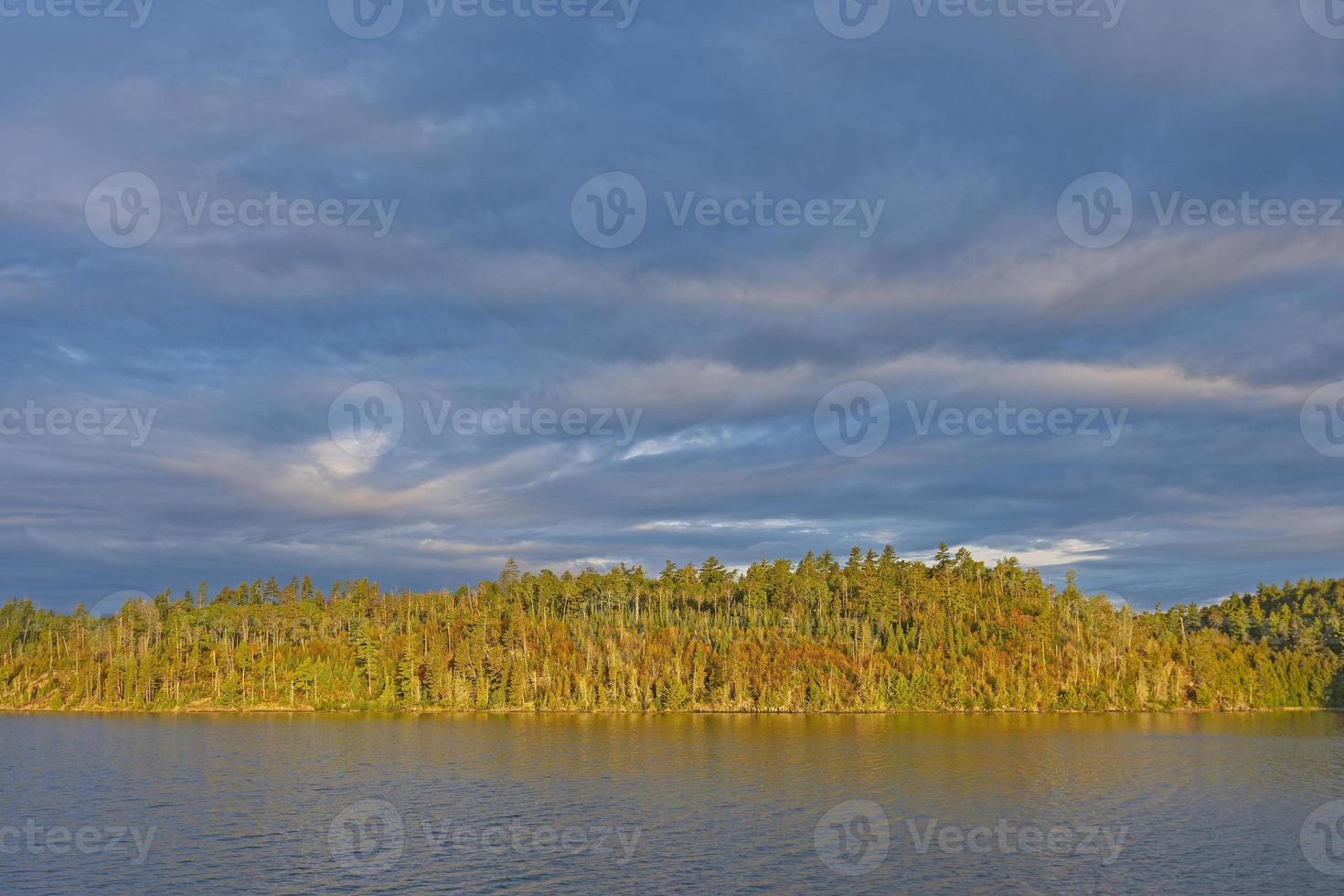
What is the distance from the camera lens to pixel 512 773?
115 m

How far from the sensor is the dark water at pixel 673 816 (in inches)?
2557

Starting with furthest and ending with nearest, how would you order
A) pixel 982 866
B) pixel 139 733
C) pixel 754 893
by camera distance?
1. pixel 139 733
2. pixel 982 866
3. pixel 754 893

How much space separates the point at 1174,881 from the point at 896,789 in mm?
39803

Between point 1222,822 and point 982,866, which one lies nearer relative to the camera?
point 982,866

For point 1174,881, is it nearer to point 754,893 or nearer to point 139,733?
point 754,893

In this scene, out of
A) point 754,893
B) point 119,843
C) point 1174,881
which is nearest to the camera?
point 754,893

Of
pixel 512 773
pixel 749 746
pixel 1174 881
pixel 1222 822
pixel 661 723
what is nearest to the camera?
pixel 1174 881

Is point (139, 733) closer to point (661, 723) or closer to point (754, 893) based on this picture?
point (661, 723)

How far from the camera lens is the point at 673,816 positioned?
85312 millimetres

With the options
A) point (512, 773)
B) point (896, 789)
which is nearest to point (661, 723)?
point (512, 773)

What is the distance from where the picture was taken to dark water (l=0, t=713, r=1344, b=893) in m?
64.9

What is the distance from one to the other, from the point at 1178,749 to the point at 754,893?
384 feet

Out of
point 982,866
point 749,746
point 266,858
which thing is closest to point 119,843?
point 266,858

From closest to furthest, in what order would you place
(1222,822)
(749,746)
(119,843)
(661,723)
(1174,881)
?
(1174,881)
(119,843)
(1222,822)
(749,746)
(661,723)
